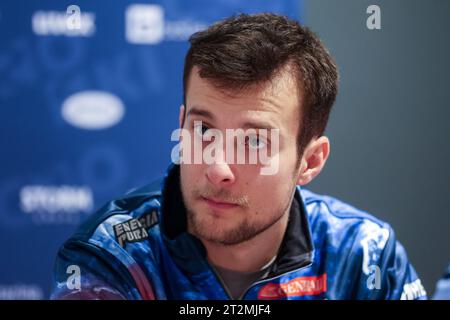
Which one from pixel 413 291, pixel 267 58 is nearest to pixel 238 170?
pixel 267 58

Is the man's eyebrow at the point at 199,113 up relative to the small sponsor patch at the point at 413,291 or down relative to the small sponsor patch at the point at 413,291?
up

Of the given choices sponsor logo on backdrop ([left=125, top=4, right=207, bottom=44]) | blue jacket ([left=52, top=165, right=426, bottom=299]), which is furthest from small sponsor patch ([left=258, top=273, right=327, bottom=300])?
sponsor logo on backdrop ([left=125, top=4, right=207, bottom=44])

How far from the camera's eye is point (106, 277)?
1473 millimetres

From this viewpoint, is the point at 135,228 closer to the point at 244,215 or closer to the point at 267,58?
the point at 244,215

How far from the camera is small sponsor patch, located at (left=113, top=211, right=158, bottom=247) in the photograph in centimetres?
150

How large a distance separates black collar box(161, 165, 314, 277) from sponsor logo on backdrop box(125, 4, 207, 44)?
0.38 m

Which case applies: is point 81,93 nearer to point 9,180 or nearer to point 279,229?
point 9,180

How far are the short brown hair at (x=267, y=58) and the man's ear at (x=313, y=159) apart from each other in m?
0.03

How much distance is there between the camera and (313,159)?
63.5 inches

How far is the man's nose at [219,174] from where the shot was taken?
1430 mm

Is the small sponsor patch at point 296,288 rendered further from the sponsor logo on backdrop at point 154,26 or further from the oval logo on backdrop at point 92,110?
the sponsor logo on backdrop at point 154,26

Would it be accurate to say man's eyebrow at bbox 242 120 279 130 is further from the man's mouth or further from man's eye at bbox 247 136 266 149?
the man's mouth

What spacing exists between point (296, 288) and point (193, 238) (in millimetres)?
303

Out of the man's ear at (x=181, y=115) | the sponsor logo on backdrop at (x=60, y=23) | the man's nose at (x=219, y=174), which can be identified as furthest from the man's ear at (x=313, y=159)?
the sponsor logo on backdrop at (x=60, y=23)
